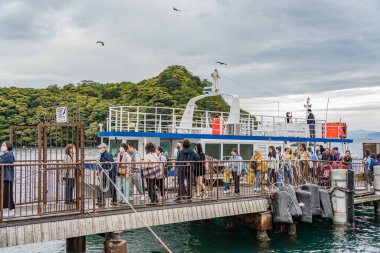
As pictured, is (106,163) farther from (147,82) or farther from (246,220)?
(147,82)

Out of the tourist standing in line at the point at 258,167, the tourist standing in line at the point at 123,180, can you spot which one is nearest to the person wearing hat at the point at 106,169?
the tourist standing in line at the point at 123,180

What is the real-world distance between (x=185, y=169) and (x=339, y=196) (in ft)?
26.3

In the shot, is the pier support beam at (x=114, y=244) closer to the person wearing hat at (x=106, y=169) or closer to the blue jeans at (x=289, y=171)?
the person wearing hat at (x=106, y=169)

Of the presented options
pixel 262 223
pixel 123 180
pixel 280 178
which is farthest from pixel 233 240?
pixel 123 180

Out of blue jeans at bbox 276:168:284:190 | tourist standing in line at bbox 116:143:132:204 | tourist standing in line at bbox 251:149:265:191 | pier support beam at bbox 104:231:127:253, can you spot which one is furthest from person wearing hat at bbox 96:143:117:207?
blue jeans at bbox 276:168:284:190

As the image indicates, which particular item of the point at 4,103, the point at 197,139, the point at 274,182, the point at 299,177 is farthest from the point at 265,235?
the point at 4,103

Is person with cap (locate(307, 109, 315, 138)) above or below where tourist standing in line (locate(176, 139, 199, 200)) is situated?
above

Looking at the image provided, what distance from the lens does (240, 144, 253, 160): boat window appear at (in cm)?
2177

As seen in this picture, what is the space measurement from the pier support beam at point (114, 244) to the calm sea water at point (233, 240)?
3.78m

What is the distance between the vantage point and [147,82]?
290ft

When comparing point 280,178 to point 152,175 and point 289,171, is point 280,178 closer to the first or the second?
point 289,171

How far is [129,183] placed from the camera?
1194 centimetres

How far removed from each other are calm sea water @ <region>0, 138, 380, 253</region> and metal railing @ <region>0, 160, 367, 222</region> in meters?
1.94

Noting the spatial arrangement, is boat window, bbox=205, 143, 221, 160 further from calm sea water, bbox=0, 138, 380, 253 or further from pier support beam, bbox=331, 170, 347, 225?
pier support beam, bbox=331, 170, 347, 225
